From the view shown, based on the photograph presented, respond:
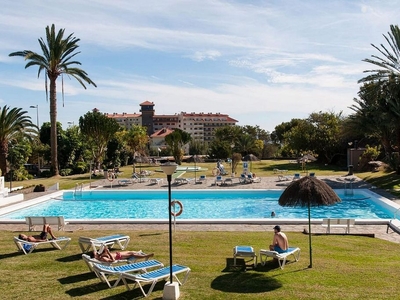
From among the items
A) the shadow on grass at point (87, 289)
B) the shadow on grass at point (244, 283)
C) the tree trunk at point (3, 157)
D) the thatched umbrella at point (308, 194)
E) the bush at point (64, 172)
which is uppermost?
the tree trunk at point (3, 157)

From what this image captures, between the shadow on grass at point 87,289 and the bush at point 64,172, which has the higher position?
the bush at point 64,172

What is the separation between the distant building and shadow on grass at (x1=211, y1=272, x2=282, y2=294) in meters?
133

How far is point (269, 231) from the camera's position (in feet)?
42.2

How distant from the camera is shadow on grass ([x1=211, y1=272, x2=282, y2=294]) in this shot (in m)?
7.29

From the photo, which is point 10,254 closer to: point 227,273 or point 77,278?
point 77,278

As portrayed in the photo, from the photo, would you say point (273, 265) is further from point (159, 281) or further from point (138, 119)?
→ point (138, 119)

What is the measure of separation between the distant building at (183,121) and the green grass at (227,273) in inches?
5144

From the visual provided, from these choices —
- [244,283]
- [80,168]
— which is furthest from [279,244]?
[80,168]

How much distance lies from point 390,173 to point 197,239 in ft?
74.0

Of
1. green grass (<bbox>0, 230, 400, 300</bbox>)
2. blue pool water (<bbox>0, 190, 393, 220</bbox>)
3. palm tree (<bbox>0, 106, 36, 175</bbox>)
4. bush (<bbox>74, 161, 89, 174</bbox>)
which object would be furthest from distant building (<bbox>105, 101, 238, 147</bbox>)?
green grass (<bbox>0, 230, 400, 300</bbox>)

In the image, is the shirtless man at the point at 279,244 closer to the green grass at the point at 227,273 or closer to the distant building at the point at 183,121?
the green grass at the point at 227,273

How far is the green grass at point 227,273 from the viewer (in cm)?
709

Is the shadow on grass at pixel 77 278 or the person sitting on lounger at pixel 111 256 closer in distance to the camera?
the shadow on grass at pixel 77 278

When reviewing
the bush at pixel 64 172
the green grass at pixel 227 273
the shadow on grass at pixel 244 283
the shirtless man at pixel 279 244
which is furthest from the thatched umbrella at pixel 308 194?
the bush at pixel 64 172
